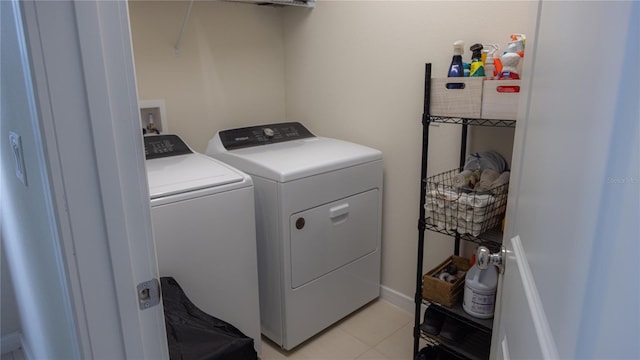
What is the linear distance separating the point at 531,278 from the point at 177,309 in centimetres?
110

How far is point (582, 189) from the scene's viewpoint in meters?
0.46

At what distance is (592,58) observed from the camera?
454mm

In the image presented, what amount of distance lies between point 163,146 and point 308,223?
77 cm

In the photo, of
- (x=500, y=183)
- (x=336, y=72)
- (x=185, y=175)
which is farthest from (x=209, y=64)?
(x=500, y=183)

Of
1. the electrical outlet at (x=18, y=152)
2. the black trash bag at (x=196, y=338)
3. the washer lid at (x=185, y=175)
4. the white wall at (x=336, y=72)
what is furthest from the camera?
the white wall at (x=336, y=72)

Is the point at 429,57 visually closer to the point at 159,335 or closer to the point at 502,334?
the point at 502,334

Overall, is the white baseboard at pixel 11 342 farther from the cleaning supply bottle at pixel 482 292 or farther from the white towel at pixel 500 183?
the white towel at pixel 500 183

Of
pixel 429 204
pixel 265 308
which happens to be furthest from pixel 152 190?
pixel 429 204

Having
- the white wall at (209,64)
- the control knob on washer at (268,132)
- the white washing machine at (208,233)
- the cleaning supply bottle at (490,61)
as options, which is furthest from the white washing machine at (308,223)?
the cleaning supply bottle at (490,61)

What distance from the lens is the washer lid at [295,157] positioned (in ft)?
5.88

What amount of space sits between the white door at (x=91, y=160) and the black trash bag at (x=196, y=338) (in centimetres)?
46

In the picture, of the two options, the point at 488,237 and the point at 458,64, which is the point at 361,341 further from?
the point at 458,64

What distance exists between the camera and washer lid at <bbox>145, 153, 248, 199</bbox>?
4.94 ft

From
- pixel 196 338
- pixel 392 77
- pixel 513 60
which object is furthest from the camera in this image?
pixel 392 77
